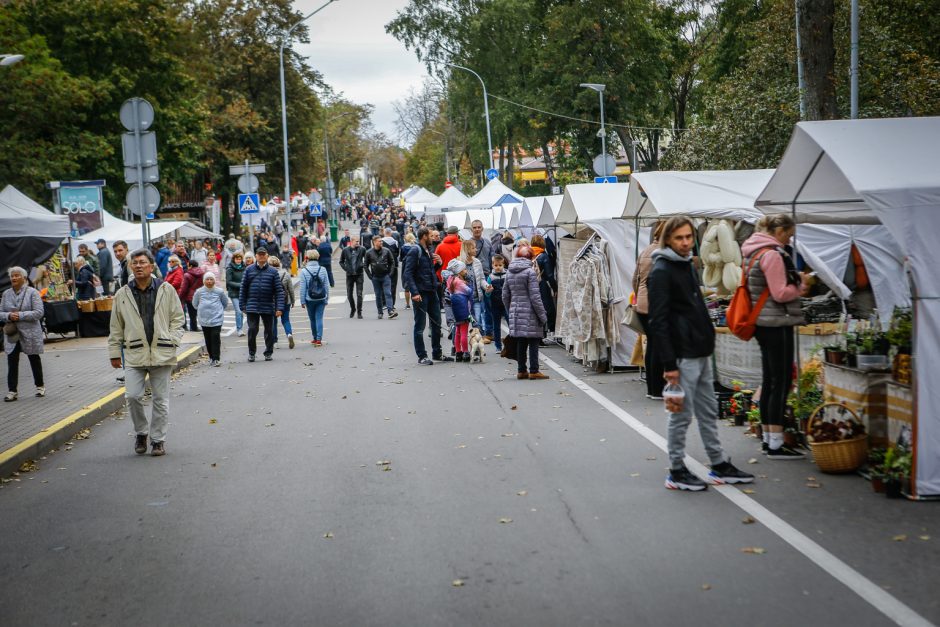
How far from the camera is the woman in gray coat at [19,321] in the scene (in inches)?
502

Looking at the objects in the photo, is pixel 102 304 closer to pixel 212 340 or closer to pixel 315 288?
pixel 315 288

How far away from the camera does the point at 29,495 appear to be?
8.16 metres

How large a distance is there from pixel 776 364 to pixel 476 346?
8.01 m

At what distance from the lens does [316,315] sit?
1938 centimetres

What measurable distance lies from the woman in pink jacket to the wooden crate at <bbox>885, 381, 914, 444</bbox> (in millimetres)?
820

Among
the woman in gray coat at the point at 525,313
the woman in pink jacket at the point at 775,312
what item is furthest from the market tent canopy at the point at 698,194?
the woman in pink jacket at the point at 775,312

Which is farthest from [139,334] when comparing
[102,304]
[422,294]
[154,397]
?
[102,304]

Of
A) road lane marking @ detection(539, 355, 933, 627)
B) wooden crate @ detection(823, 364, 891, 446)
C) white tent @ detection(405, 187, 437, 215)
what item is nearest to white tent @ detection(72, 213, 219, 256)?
white tent @ detection(405, 187, 437, 215)

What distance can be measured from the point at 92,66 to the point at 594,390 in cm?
3395

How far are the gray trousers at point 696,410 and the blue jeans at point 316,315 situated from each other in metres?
12.7

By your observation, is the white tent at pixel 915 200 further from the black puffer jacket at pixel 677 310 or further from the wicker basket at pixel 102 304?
the wicker basket at pixel 102 304

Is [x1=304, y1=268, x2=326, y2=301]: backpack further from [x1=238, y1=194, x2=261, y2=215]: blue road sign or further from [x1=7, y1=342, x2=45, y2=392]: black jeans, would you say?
[x1=238, y1=194, x2=261, y2=215]: blue road sign

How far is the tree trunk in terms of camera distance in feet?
50.7

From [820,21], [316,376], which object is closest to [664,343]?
[316,376]
